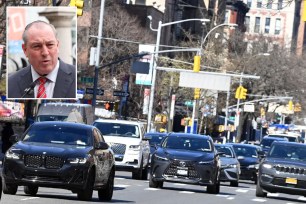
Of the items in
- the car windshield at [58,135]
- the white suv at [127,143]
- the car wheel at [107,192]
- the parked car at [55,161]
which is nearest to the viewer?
the parked car at [55,161]

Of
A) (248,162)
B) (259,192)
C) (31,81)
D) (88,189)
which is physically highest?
(31,81)

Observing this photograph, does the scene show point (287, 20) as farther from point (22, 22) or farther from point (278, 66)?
point (22, 22)

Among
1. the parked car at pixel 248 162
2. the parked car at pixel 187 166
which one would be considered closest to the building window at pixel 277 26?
the parked car at pixel 248 162

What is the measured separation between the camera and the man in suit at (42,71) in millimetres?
38219

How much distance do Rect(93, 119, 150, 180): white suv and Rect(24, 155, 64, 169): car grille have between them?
1523 cm

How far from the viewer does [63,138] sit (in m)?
24.7

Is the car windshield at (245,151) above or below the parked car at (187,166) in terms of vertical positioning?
below

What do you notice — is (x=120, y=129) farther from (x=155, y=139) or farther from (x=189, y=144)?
(x=155, y=139)

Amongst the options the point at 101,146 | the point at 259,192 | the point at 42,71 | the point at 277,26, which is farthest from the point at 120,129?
the point at 277,26

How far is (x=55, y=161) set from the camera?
77.3 ft

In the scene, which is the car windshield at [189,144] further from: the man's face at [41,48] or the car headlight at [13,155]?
the car headlight at [13,155]

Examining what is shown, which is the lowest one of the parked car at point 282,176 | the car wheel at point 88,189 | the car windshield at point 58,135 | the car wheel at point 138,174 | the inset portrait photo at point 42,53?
the car wheel at point 138,174

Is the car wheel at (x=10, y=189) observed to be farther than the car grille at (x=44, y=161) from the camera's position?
Yes

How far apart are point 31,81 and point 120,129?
3.57 meters
